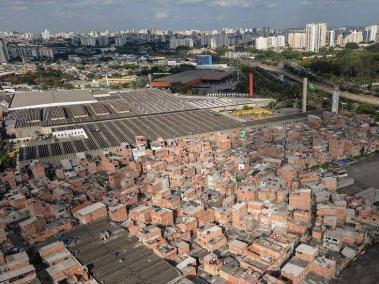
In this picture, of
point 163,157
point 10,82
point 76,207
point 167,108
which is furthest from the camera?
point 10,82

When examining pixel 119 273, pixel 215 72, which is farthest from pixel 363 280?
pixel 215 72

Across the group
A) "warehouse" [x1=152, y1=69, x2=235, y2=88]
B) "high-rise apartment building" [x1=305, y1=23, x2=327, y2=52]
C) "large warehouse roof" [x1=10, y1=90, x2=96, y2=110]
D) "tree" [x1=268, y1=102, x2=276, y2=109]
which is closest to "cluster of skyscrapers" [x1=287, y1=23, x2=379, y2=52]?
"high-rise apartment building" [x1=305, y1=23, x2=327, y2=52]

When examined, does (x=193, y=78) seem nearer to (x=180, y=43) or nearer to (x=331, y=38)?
(x=331, y=38)

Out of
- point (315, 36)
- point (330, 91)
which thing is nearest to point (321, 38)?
point (315, 36)

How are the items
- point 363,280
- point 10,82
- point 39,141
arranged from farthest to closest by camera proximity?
point 10,82, point 39,141, point 363,280

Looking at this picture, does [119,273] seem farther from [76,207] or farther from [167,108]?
[167,108]

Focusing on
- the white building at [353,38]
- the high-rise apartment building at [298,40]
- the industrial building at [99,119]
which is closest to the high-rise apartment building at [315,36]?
the high-rise apartment building at [298,40]
